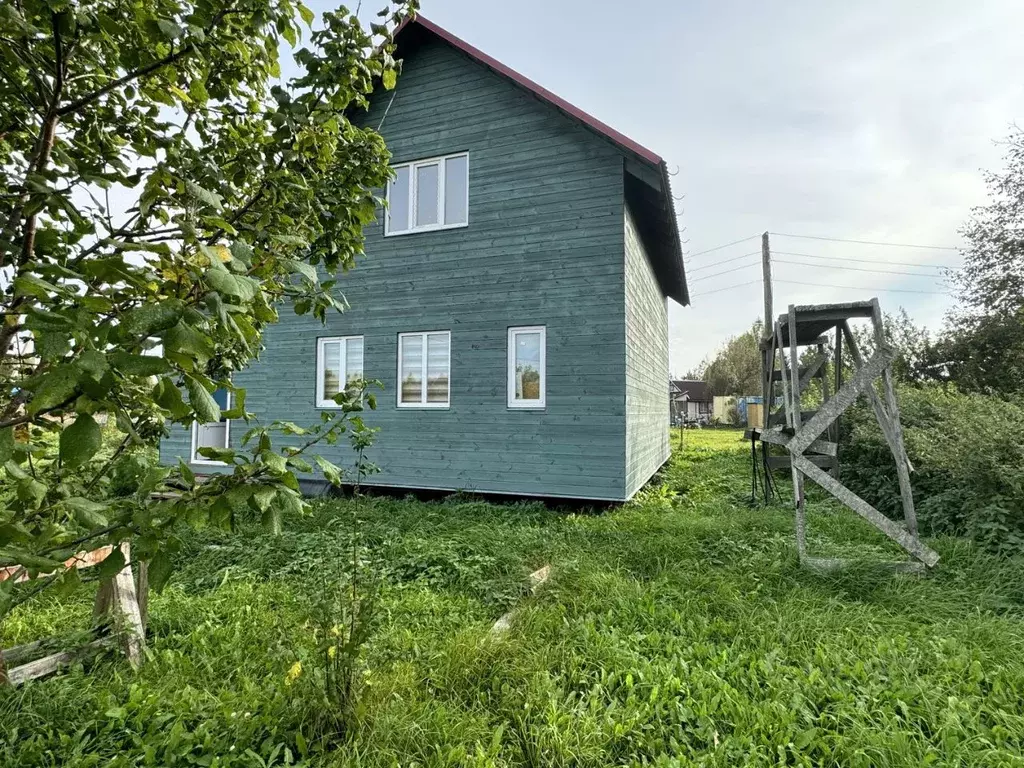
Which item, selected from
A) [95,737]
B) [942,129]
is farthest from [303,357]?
[942,129]

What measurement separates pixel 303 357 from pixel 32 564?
8954 millimetres

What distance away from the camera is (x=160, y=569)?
1201 mm

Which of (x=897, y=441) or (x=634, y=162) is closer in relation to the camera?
(x=897, y=441)

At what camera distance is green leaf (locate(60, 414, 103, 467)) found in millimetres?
922

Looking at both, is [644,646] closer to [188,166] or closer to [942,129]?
[188,166]

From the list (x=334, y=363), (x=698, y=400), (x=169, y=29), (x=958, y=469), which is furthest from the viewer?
(x=698, y=400)

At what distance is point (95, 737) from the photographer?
2418 mm

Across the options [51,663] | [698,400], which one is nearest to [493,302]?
[51,663]

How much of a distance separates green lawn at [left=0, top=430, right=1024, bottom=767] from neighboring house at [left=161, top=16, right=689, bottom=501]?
283cm

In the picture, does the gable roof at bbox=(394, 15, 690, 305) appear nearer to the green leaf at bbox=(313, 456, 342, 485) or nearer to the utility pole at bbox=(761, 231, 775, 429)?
the utility pole at bbox=(761, 231, 775, 429)

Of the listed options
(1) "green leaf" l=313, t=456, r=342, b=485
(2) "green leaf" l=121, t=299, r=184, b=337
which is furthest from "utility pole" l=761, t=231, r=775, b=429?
(2) "green leaf" l=121, t=299, r=184, b=337

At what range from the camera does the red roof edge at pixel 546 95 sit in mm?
7230

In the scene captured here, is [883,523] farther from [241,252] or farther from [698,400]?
[698,400]

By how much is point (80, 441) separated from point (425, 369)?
777cm
